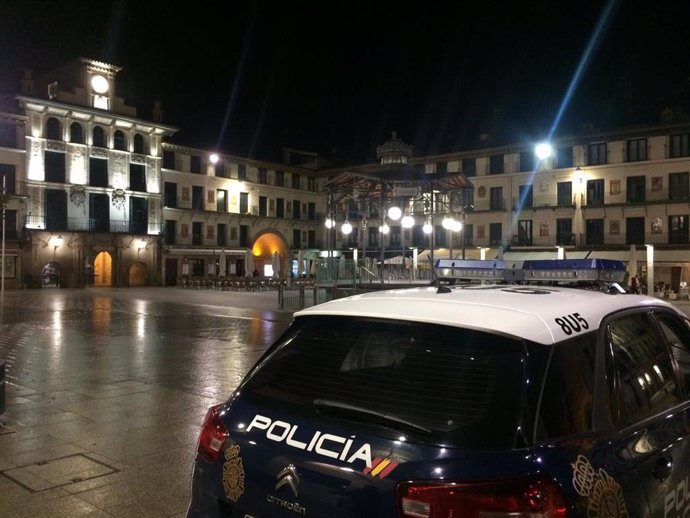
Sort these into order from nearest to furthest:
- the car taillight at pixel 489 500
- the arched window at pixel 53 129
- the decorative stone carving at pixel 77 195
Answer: the car taillight at pixel 489 500 < the arched window at pixel 53 129 < the decorative stone carving at pixel 77 195

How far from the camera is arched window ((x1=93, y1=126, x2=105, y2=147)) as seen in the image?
1939 inches

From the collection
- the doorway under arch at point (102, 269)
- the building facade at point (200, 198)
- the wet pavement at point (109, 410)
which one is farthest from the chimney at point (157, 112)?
the wet pavement at point (109, 410)

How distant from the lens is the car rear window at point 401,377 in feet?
7.63

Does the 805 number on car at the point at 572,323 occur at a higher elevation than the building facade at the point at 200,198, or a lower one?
lower

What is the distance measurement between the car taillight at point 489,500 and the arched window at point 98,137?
52.0 m

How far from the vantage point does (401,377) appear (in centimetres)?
268

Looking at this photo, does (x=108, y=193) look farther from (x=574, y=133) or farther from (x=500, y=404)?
(x=500, y=404)

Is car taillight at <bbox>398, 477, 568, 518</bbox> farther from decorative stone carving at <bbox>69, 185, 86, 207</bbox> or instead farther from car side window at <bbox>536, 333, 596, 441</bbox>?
decorative stone carving at <bbox>69, 185, 86, 207</bbox>

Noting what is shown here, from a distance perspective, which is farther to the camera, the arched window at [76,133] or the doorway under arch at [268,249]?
the doorway under arch at [268,249]

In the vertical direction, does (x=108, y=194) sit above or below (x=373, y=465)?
above

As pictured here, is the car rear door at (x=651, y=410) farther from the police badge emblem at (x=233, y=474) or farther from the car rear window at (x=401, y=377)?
the police badge emblem at (x=233, y=474)

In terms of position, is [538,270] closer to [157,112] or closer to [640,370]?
[640,370]

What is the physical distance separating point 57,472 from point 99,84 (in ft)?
163

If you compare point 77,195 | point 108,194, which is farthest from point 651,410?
point 108,194
